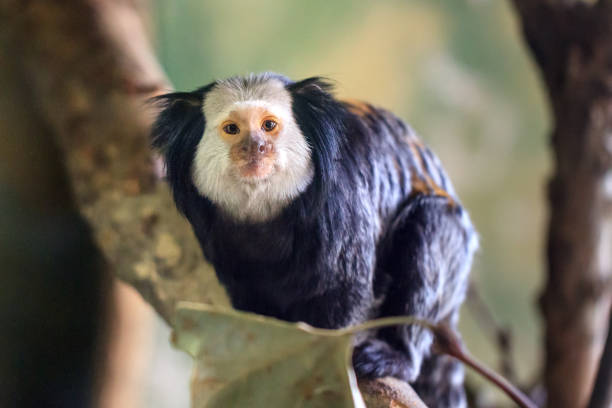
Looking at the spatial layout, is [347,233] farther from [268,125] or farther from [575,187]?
[575,187]

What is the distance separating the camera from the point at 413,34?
3066 mm

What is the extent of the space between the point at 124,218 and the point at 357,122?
0.94 meters

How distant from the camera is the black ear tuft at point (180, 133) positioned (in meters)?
1.43

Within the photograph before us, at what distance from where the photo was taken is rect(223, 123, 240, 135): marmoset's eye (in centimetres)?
137

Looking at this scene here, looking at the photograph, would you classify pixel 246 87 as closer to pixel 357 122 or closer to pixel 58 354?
pixel 357 122

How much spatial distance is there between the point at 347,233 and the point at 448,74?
78.1 inches

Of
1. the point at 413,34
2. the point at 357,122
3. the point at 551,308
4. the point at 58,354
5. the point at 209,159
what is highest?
the point at 413,34

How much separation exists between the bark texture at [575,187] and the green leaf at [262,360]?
1.61m

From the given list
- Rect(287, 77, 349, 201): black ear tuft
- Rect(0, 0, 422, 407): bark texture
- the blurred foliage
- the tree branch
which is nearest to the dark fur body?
Rect(287, 77, 349, 201): black ear tuft

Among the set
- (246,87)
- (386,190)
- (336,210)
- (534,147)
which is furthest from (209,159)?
(534,147)

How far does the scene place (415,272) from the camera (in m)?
1.62

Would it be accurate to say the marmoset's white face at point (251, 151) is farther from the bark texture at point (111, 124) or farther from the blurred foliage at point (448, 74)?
the blurred foliage at point (448, 74)

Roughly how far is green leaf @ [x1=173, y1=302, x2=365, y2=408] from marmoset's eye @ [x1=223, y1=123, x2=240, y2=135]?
20.2 inches

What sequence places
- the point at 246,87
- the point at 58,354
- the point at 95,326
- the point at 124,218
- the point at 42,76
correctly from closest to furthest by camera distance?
1. the point at 246,87
2. the point at 124,218
3. the point at 42,76
4. the point at 58,354
5. the point at 95,326
